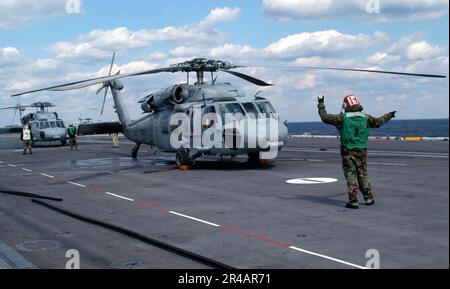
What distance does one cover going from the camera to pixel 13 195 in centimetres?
1433

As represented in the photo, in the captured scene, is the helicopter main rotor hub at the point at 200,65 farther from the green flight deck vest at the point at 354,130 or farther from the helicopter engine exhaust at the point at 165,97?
the green flight deck vest at the point at 354,130

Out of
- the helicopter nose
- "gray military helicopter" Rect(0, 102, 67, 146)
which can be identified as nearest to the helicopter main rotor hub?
the helicopter nose

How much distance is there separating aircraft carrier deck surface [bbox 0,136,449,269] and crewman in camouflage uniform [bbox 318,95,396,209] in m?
0.66

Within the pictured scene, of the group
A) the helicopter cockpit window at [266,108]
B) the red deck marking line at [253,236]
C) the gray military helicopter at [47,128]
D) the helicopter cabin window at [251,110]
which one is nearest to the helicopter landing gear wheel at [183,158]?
the helicopter cabin window at [251,110]

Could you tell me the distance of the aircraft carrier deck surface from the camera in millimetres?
7008

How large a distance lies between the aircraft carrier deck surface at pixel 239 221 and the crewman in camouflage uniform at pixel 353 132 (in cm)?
66

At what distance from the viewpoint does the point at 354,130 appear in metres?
9.95

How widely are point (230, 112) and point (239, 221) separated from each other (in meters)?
9.20

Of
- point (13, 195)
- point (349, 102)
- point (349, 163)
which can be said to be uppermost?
point (349, 102)

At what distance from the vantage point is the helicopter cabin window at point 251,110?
18109 millimetres

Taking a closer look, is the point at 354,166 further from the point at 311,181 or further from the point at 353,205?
the point at 311,181
